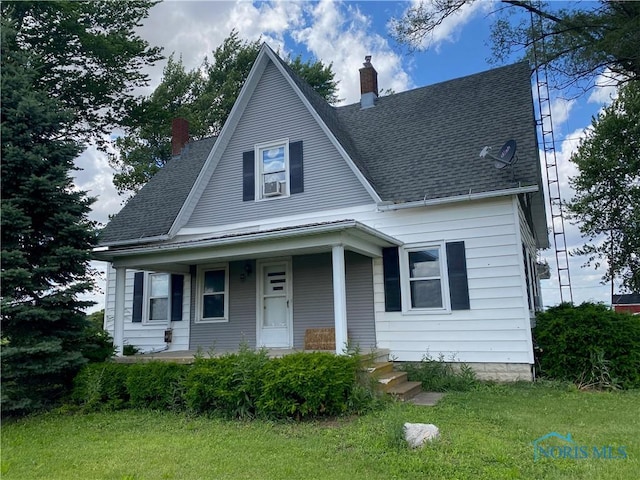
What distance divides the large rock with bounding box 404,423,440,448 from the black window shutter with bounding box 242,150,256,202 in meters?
7.14

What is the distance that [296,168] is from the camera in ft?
33.4

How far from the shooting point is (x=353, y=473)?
12.9 ft

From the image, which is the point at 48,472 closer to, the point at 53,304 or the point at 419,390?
the point at 53,304

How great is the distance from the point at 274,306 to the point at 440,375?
157 inches

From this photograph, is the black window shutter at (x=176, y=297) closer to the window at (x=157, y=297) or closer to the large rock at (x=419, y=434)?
the window at (x=157, y=297)

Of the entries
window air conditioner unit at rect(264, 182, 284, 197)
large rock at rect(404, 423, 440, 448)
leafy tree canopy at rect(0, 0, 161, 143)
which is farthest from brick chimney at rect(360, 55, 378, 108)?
large rock at rect(404, 423, 440, 448)

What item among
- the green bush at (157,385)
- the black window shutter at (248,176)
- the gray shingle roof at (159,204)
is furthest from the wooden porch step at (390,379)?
the gray shingle roof at (159,204)

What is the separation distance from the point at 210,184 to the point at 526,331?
7973mm

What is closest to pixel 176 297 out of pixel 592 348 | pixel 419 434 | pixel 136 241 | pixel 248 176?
pixel 136 241

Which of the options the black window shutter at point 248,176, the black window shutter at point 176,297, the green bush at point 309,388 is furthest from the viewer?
the black window shutter at point 176,297

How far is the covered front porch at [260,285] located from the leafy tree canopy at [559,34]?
6.51 meters

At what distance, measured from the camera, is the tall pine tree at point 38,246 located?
22.2 feet

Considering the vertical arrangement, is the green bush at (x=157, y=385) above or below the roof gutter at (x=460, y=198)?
below

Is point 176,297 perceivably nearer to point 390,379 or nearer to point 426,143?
point 390,379
